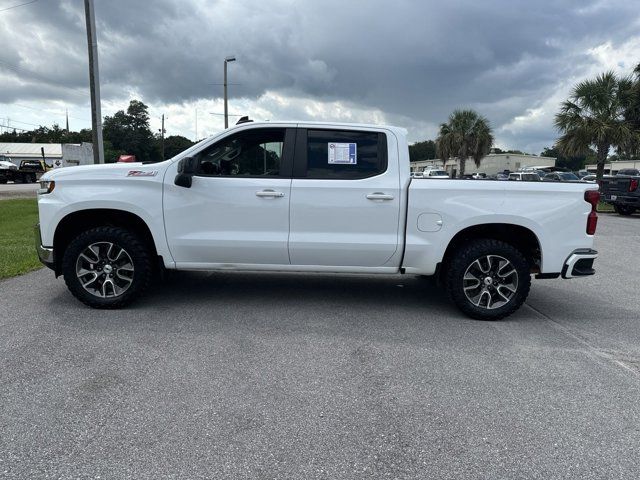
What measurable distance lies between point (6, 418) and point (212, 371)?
130 centimetres

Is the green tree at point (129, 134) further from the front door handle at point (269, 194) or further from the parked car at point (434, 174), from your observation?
the front door handle at point (269, 194)

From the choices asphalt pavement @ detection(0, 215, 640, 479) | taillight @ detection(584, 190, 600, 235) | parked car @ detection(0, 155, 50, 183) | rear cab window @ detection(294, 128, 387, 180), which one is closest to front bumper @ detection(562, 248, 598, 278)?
taillight @ detection(584, 190, 600, 235)

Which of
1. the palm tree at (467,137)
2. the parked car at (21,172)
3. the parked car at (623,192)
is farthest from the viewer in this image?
the palm tree at (467,137)

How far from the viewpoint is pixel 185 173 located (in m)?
4.77

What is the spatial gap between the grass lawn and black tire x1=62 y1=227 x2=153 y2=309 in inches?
88.5

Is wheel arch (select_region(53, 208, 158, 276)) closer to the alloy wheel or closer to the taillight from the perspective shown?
the alloy wheel

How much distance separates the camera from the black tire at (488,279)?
193 inches

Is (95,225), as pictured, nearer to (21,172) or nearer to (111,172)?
(111,172)

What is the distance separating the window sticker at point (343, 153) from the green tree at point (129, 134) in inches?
3843

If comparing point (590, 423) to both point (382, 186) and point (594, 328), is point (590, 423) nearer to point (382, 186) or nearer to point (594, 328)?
point (594, 328)

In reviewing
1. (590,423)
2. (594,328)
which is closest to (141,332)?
(590,423)

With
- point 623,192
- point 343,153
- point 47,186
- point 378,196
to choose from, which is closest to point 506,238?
point 378,196

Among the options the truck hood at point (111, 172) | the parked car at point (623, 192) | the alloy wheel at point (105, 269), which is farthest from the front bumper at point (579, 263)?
the parked car at point (623, 192)

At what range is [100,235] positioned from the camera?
193 inches
